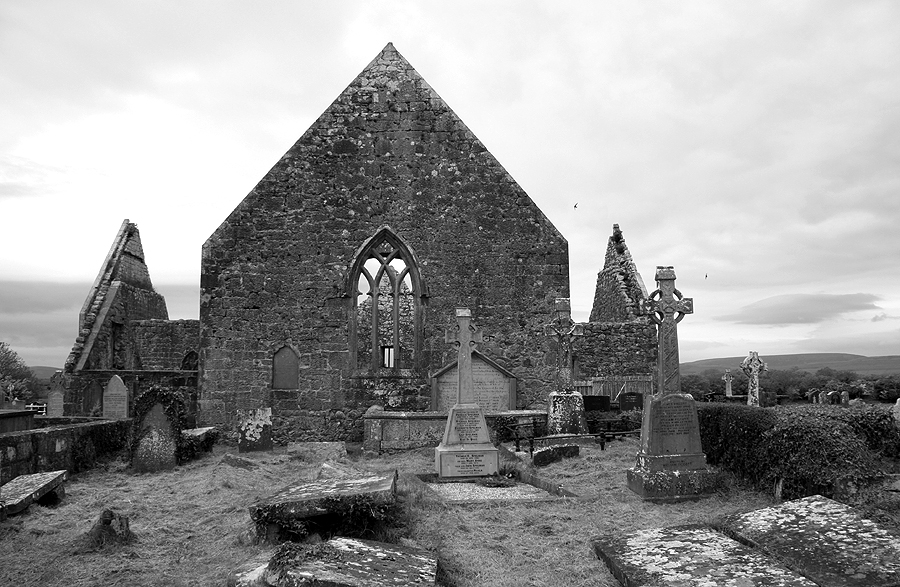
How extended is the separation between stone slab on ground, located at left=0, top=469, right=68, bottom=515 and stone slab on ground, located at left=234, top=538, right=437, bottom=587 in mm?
3463

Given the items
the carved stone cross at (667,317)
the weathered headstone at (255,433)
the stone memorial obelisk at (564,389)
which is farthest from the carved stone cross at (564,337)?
the weathered headstone at (255,433)

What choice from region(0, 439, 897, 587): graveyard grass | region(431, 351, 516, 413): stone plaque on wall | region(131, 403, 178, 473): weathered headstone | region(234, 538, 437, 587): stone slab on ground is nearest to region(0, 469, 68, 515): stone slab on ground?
region(0, 439, 897, 587): graveyard grass

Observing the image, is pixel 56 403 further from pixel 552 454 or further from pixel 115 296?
pixel 552 454

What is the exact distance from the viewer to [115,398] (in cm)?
1672

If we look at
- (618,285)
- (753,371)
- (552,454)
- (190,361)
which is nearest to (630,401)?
(753,371)

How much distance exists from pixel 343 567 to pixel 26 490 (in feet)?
15.8

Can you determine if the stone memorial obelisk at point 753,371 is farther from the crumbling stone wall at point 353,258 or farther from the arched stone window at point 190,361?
the arched stone window at point 190,361

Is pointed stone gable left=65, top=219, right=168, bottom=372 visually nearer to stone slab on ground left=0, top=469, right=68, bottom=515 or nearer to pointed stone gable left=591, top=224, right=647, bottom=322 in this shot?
stone slab on ground left=0, top=469, right=68, bottom=515

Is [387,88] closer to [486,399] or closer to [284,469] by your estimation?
[486,399]

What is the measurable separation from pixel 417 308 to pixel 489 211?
2.86 meters

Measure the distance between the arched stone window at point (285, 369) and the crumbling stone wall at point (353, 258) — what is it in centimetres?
14

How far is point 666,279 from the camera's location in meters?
8.60

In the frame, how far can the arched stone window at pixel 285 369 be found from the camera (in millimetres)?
14625

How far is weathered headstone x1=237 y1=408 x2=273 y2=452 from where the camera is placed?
1165 centimetres
